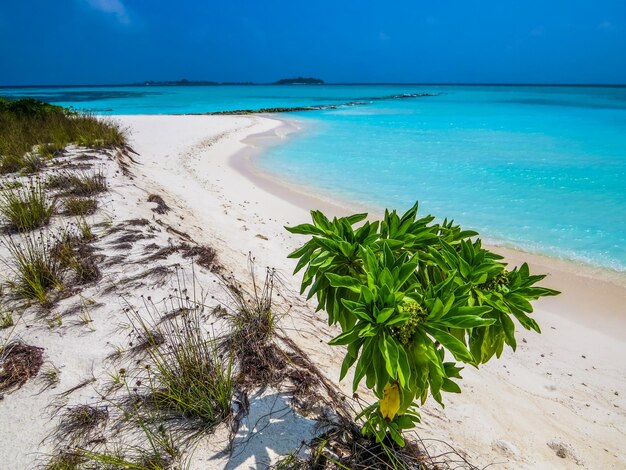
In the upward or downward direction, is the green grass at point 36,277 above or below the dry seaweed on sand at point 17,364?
above

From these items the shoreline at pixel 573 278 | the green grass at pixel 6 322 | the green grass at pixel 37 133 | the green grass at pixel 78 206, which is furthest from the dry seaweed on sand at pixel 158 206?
the shoreline at pixel 573 278

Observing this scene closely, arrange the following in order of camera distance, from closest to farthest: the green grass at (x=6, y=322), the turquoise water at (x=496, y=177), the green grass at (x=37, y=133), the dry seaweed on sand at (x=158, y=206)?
the green grass at (x=6, y=322)
the dry seaweed on sand at (x=158, y=206)
the turquoise water at (x=496, y=177)
the green grass at (x=37, y=133)

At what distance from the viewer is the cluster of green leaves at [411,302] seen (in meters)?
1.30

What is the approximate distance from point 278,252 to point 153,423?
370cm

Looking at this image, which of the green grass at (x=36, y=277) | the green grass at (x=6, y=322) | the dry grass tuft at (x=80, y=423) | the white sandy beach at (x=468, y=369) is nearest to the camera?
the dry grass tuft at (x=80, y=423)

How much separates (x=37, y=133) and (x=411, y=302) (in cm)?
1185

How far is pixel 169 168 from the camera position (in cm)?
1045

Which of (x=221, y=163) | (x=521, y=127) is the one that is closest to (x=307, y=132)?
(x=221, y=163)

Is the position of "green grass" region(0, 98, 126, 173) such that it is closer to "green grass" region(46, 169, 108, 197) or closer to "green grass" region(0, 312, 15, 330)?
"green grass" region(46, 169, 108, 197)

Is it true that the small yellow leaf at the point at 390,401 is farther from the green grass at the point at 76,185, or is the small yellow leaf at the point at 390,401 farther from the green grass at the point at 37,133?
the green grass at the point at 37,133

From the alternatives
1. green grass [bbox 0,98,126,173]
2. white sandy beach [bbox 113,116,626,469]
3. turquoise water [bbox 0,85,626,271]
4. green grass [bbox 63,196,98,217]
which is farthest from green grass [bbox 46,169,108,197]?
turquoise water [bbox 0,85,626,271]

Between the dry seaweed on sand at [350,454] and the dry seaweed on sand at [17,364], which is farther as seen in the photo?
the dry seaweed on sand at [17,364]

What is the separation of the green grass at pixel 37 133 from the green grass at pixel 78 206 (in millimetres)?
2957

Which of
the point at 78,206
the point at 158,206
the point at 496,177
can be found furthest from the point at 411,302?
the point at 496,177
